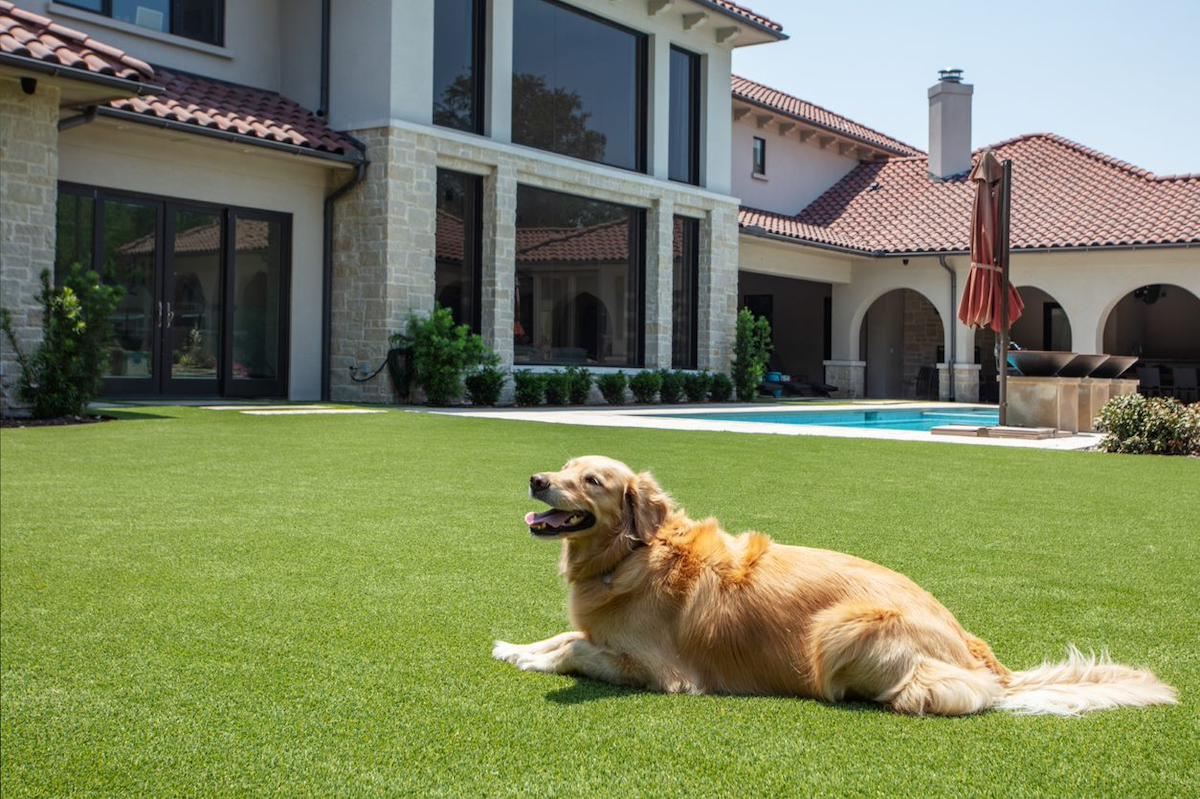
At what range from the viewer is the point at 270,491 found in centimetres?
746

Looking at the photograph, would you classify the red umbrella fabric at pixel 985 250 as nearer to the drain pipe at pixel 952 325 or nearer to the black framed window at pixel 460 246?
the black framed window at pixel 460 246

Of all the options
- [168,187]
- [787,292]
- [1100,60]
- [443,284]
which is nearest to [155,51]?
[168,187]

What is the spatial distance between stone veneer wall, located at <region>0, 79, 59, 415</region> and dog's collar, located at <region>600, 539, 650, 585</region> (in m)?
10.4

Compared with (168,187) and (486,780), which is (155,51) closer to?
(168,187)

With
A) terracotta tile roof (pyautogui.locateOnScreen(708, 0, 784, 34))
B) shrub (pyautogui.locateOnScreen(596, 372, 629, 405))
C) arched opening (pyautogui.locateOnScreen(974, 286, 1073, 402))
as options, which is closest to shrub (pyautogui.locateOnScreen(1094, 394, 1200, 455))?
shrub (pyautogui.locateOnScreen(596, 372, 629, 405))

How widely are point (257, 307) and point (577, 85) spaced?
7.47m

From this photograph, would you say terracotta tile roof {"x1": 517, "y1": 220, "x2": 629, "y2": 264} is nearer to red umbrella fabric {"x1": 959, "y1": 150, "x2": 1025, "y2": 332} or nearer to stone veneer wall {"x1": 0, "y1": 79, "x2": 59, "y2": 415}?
red umbrella fabric {"x1": 959, "y1": 150, "x2": 1025, "y2": 332}

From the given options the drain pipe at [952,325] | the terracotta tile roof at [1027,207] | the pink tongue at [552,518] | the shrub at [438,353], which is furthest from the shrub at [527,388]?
the pink tongue at [552,518]

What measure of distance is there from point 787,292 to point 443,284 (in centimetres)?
1637

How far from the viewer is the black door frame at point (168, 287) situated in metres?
14.7

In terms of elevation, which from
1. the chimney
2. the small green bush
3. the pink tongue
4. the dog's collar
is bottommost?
the dog's collar

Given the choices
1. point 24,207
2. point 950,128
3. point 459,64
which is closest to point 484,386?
point 459,64

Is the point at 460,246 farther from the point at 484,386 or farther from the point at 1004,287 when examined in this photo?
the point at 1004,287

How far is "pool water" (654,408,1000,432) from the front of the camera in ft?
55.8
